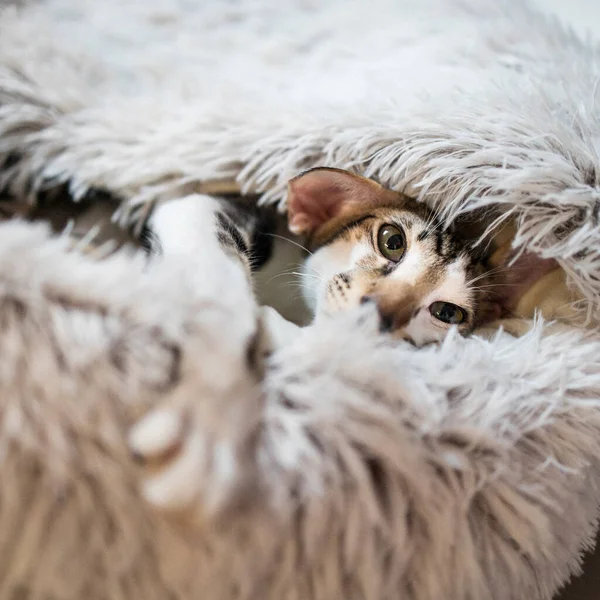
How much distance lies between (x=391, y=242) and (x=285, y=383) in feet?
1.09

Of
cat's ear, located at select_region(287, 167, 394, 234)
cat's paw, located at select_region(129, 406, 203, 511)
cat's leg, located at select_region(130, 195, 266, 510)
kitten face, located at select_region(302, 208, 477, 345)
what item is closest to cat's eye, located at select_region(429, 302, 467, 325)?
kitten face, located at select_region(302, 208, 477, 345)

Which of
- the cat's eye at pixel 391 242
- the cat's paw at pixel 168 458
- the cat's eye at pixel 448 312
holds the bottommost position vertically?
the cat's paw at pixel 168 458

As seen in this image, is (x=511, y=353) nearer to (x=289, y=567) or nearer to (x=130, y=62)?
(x=289, y=567)

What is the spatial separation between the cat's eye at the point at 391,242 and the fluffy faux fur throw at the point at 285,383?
2.3 inches

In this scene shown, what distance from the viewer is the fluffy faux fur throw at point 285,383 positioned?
38cm

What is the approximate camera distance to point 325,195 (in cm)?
73

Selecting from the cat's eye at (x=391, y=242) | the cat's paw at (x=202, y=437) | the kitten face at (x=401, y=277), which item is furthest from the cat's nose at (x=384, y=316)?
the cat's paw at (x=202, y=437)

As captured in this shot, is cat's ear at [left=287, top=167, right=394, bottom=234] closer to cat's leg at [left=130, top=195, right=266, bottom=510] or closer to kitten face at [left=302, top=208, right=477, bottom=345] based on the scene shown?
kitten face at [left=302, top=208, right=477, bottom=345]

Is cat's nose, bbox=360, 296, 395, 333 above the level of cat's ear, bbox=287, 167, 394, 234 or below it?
below

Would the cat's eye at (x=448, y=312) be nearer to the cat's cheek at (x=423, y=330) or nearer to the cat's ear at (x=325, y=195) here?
the cat's cheek at (x=423, y=330)

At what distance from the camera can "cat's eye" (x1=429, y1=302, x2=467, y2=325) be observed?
2.20ft

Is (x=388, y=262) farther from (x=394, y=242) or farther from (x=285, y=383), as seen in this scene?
(x=285, y=383)

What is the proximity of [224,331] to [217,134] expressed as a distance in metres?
0.38

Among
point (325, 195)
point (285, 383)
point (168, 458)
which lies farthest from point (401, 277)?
point (168, 458)
